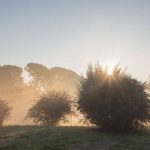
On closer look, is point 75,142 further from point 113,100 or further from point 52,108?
point 52,108

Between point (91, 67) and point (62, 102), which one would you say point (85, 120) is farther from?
point (62, 102)

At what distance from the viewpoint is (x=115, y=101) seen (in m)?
20.6

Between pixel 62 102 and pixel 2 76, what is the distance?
46472mm

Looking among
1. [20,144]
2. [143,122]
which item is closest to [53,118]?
[143,122]

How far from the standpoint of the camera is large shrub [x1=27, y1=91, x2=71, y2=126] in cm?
3512

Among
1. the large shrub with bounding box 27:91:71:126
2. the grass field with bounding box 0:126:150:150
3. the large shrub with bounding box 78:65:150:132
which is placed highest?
the large shrub with bounding box 27:91:71:126

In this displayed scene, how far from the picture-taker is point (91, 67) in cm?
2270

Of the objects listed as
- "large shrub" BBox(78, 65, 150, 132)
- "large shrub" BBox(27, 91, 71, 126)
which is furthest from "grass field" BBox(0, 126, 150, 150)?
"large shrub" BBox(27, 91, 71, 126)

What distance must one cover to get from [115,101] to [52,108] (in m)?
15.5

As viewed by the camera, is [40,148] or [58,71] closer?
[40,148]

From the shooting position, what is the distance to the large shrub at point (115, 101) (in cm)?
2022

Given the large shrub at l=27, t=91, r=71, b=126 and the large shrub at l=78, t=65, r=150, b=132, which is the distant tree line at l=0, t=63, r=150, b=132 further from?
the large shrub at l=27, t=91, r=71, b=126

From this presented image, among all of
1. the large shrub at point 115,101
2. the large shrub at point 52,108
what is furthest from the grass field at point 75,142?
the large shrub at point 52,108

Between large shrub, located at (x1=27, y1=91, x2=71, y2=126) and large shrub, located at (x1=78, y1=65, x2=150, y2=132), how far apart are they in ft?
42.8
